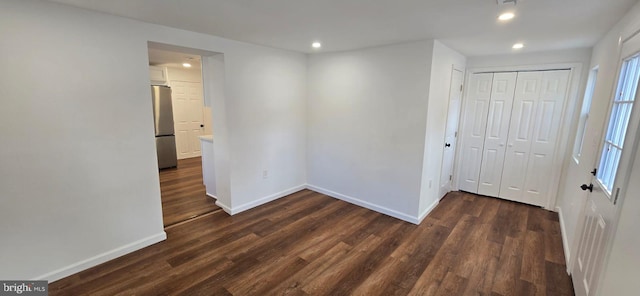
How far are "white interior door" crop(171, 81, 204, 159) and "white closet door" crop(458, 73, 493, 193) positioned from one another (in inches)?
244

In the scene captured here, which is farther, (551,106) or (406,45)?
(551,106)

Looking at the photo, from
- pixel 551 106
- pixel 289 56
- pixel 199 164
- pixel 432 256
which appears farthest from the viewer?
pixel 199 164

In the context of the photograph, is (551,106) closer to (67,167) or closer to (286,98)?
(286,98)

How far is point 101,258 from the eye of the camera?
2.41 m

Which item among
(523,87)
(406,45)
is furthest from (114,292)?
(523,87)

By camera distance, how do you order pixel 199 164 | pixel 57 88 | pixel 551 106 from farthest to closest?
pixel 199 164 < pixel 551 106 < pixel 57 88

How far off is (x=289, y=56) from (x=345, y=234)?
263cm

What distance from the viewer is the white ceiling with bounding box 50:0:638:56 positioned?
6.28ft

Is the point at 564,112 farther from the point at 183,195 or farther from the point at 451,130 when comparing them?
the point at 183,195

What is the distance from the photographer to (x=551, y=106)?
355cm

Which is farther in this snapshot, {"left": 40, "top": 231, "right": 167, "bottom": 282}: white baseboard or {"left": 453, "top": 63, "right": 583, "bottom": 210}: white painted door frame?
{"left": 453, "top": 63, "right": 583, "bottom": 210}: white painted door frame

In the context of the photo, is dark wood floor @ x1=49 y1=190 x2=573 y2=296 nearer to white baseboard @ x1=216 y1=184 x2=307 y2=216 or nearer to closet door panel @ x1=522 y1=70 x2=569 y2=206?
white baseboard @ x1=216 y1=184 x2=307 y2=216

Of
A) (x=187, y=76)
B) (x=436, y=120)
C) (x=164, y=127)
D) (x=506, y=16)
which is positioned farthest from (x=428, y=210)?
(x=187, y=76)

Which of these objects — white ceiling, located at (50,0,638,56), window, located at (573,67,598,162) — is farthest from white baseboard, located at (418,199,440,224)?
white ceiling, located at (50,0,638,56)
